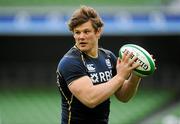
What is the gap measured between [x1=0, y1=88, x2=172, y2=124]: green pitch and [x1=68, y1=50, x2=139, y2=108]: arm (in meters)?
9.36

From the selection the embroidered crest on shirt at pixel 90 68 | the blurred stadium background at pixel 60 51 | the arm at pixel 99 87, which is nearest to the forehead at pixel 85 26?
the embroidered crest on shirt at pixel 90 68

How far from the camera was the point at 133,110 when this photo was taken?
1497cm

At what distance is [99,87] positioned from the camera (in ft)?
16.9

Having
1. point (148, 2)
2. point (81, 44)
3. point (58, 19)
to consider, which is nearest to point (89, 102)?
point (81, 44)

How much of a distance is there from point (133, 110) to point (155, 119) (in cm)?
61

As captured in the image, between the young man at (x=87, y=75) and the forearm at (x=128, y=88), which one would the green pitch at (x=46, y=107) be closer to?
the forearm at (x=128, y=88)

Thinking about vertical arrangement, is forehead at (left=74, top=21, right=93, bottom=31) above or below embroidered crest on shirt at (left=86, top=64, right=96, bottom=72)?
above

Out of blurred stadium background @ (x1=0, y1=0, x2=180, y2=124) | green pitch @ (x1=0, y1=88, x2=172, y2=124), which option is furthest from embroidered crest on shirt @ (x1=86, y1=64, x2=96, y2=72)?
green pitch @ (x1=0, y1=88, x2=172, y2=124)

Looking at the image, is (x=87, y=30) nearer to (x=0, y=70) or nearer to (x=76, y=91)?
(x=76, y=91)

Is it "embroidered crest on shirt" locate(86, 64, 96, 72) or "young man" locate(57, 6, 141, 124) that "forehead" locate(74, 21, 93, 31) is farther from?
"embroidered crest on shirt" locate(86, 64, 96, 72)

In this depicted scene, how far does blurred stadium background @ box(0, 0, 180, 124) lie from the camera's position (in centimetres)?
1430

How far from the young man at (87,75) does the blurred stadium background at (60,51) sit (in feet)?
27.5

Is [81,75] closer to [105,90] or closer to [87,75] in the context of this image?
[87,75]

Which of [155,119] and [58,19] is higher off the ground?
[58,19]
